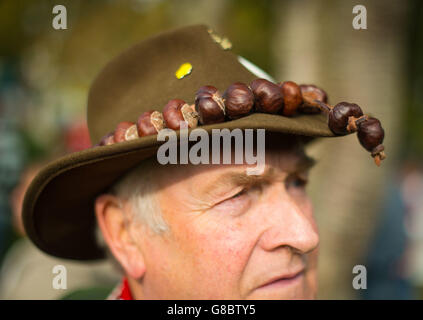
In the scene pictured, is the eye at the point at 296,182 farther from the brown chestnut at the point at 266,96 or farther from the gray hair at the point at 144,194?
the gray hair at the point at 144,194

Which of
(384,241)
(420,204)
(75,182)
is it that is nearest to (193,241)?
(75,182)

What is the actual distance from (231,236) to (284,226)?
0.23 meters

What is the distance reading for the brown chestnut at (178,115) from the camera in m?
1.69

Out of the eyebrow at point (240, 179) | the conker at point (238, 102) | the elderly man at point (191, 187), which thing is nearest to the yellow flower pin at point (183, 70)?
the elderly man at point (191, 187)

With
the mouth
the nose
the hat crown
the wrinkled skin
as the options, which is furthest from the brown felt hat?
the mouth

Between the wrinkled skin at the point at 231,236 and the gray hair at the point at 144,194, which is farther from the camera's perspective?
the gray hair at the point at 144,194

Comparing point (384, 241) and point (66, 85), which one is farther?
point (66, 85)

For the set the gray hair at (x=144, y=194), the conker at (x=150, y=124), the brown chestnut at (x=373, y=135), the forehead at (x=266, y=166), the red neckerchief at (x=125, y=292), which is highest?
the conker at (x=150, y=124)

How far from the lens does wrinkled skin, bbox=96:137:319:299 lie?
1.79 meters

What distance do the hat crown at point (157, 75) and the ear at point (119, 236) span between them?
0.36m

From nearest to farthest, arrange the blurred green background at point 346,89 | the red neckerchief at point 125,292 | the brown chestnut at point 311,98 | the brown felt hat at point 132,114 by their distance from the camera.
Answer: the brown felt hat at point 132,114
the brown chestnut at point 311,98
the red neckerchief at point 125,292
the blurred green background at point 346,89

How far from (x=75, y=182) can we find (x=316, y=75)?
360 centimetres

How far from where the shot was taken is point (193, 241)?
6.01 feet

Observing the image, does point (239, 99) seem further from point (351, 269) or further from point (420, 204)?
point (420, 204)
